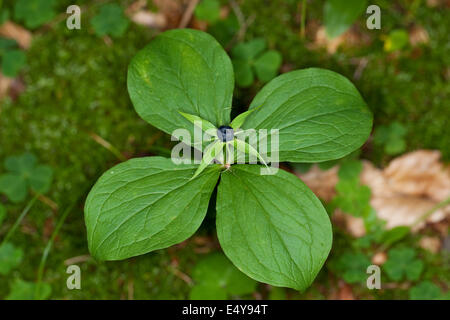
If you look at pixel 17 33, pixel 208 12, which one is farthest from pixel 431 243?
pixel 17 33

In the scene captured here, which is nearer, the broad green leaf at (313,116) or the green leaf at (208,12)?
the broad green leaf at (313,116)

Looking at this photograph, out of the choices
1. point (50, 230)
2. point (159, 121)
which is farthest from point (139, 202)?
point (50, 230)

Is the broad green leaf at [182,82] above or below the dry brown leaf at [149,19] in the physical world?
below

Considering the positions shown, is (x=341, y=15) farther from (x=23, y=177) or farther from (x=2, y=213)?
(x=2, y=213)

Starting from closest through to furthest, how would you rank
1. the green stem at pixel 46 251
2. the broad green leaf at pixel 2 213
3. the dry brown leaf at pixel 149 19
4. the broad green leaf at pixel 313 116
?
the broad green leaf at pixel 313 116 → the green stem at pixel 46 251 → the broad green leaf at pixel 2 213 → the dry brown leaf at pixel 149 19

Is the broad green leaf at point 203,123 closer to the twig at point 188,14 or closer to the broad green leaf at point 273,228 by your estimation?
the broad green leaf at point 273,228

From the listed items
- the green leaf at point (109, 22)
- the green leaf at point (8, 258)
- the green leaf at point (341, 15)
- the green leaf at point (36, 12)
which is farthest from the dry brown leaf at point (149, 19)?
the green leaf at point (8, 258)

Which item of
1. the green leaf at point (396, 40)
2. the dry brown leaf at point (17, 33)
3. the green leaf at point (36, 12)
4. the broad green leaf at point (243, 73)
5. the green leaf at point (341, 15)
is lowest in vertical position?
the broad green leaf at point (243, 73)
